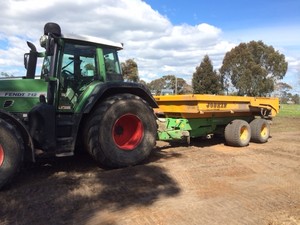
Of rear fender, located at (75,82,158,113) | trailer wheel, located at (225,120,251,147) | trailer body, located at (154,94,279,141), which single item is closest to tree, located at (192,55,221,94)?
trailer body, located at (154,94,279,141)

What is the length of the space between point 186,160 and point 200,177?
1190 mm

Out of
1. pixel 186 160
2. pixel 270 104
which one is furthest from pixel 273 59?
pixel 186 160

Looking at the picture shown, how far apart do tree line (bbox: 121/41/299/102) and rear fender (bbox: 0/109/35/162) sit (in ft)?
116

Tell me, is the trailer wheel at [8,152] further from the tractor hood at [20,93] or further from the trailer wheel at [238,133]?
the trailer wheel at [238,133]

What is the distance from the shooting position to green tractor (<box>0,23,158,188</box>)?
5.70 metres

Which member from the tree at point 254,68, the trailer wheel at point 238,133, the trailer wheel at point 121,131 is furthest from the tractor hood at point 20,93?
the tree at point 254,68

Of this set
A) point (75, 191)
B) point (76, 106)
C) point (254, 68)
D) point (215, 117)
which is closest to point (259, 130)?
point (215, 117)

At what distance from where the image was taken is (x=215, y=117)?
9.24m

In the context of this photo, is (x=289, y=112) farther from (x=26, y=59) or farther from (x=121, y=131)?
(x=26, y=59)

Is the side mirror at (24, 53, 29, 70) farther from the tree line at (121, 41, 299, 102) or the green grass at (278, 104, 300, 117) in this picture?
the tree line at (121, 41, 299, 102)

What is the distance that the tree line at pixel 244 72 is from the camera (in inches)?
1624

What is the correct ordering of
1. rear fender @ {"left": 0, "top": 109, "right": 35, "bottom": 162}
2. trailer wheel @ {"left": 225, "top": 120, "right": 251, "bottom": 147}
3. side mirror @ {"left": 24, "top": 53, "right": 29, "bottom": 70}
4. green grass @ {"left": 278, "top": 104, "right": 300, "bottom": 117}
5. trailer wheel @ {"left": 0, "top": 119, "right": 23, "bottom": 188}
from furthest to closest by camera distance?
green grass @ {"left": 278, "top": 104, "right": 300, "bottom": 117} < trailer wheel @ {"left": 225, "top": 120, "right": 251, "bottom": 147} < side mirror @ {"left": 24, "top": 53, "right": 29, "bottom": 70} < rear fender @ {"left": 0, "top": 109, "right": 35, "bottom": 162} < trailer wheel @ {"left": 0, "top": 119, "right": 23, "bottom": 188}

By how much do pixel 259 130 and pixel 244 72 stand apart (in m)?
34.3

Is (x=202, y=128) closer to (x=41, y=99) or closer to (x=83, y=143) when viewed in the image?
(x=83, y=143)
